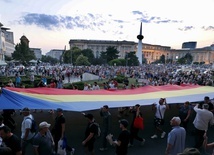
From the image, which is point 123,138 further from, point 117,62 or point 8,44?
point 8,44

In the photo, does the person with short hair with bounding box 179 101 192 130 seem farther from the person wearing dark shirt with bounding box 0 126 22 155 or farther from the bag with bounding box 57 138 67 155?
the person wearing dark shirt with bounding box 0 126 22 155

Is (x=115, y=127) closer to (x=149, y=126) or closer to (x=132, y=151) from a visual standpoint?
(x=149, y=126)

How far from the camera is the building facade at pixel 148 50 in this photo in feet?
452

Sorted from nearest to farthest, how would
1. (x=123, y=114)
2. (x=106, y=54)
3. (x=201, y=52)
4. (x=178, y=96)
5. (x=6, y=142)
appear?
1. (x=6, y=142)
2. (x=178, y=96)
3. (x=123, y=114)
4. (x=106, y=54)
5. (x=201, y=52)

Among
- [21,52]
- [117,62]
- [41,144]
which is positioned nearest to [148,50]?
[117,62]

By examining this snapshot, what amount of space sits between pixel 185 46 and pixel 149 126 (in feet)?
614

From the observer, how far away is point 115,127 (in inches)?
371

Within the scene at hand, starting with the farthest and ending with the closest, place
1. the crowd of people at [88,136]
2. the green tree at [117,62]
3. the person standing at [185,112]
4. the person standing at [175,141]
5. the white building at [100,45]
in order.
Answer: the white building at [100,45] → the green tree at [117,62] → the person standing at [185,112] → the person standing at [175,141] → the crowd of people at [88,136]

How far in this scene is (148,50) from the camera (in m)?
158

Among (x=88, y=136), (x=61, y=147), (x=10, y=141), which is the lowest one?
(x=61, y=147)

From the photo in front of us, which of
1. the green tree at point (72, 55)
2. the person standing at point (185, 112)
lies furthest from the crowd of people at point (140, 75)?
the green tree at point (72, 55)

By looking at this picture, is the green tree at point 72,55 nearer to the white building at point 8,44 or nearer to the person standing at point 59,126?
the white building at point 8,44

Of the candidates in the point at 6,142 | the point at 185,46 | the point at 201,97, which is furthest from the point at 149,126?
the point at 185,46

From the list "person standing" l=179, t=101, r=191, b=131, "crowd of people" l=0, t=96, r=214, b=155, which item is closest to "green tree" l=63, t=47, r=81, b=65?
"person standing" l=179, t=101, r=191, b=131
